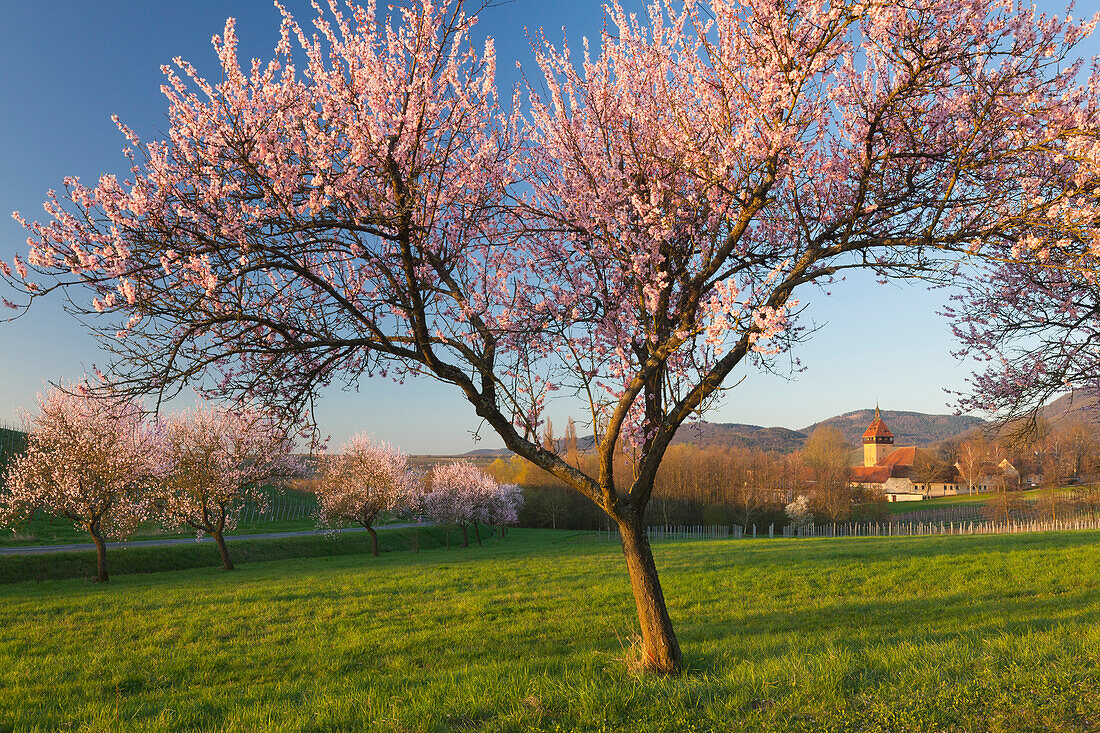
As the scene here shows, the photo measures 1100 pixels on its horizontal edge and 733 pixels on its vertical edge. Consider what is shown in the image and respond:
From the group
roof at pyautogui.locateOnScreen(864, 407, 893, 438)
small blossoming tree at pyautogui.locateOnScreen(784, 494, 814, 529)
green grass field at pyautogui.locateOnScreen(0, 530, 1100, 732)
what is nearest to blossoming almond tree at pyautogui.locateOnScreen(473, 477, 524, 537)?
green grass field at pyautogui.locateOnScreen(0, 530, 1100, 732)

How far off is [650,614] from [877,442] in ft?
611

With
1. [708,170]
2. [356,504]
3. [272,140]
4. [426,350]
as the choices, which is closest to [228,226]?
[272,140]

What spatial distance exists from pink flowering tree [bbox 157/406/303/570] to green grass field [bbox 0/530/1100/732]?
2.97 m

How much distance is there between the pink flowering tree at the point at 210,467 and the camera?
25469 millimetres

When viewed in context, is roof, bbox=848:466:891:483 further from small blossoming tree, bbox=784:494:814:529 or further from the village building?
small blossoming tree, bbox=784:494:814:529

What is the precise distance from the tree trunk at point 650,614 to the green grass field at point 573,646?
0.34m

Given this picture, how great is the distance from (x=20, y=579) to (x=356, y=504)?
15767 mm

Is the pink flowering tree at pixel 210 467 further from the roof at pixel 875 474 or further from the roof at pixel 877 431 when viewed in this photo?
the roof at pixel 877 431

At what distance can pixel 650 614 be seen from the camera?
716cm

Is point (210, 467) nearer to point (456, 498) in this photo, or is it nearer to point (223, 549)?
point (223, 549)

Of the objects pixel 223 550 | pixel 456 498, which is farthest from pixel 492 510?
pixel 223 550

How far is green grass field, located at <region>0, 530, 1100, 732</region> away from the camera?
204 inches

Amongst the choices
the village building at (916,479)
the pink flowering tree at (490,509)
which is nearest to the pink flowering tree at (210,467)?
the pink flowering tree at (490,509)

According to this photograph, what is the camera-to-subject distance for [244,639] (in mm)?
12742
